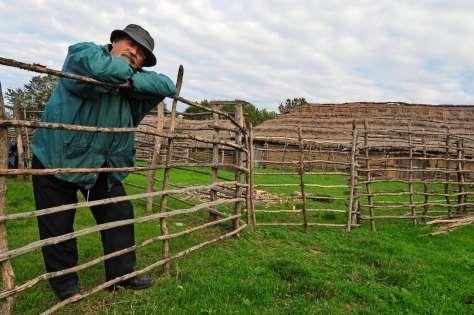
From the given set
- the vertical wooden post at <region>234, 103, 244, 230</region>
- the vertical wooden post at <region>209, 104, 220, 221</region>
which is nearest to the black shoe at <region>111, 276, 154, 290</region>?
the vertical wooden post at <region>209, 104, 220, 221</region>

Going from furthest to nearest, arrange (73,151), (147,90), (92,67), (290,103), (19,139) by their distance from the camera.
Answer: (290,103)
(19,139)
(147,90)
(73,151)
(92,67)

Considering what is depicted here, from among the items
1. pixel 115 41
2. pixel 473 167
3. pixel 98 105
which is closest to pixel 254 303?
pixel 98 105

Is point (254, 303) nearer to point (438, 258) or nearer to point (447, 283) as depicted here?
point (447, 283)

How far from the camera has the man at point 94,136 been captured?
3.00 metres

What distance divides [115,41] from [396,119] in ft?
84.3

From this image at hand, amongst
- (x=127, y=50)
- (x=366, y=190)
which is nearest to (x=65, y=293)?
A: (x=127, y=50)

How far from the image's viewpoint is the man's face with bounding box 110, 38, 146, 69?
331 cm

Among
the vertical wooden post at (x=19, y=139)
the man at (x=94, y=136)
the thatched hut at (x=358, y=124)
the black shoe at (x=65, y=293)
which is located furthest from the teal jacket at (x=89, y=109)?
the thatched hut at (x=358, y=124)

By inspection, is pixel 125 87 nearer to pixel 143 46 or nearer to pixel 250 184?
pixel 143 46

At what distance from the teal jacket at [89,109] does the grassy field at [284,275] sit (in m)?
1.09

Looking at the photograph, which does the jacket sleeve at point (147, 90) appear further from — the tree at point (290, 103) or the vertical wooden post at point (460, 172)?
the tree at point (290, 103)

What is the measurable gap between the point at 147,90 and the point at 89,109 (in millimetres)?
445

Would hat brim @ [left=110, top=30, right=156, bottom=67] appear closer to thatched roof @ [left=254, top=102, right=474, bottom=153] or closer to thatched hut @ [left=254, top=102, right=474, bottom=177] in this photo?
thatched hut @ [left=254, top=102, right=474, bottom=177]

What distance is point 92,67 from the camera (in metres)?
2.89
